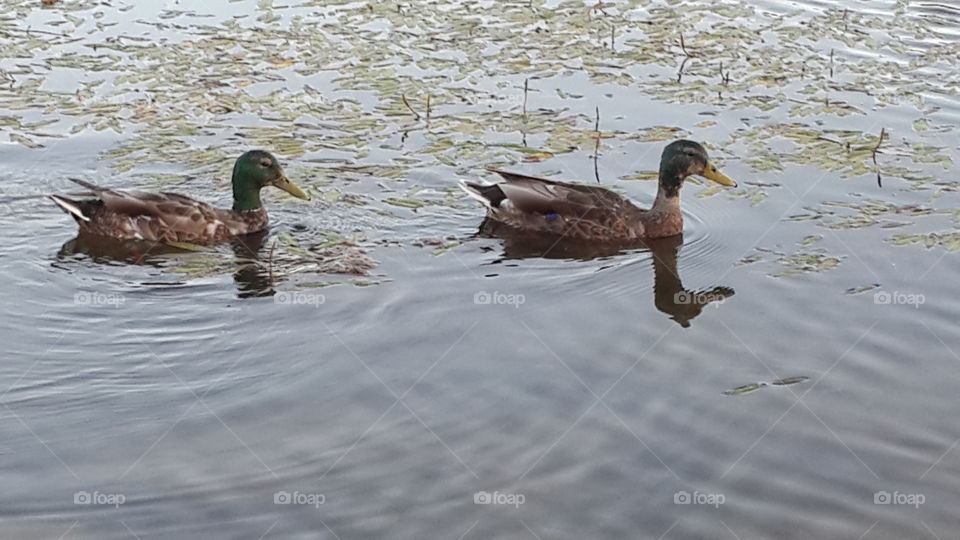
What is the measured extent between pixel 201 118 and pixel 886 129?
593 cm

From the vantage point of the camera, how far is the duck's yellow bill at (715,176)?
10594mm

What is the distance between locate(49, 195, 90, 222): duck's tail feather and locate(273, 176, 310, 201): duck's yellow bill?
4.62 feet

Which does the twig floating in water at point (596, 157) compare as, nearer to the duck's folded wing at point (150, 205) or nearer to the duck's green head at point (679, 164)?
the duck's green head at point (679, 164)

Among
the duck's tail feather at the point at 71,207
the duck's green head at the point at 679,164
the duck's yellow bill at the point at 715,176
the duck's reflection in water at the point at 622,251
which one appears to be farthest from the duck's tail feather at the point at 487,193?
the duck's tail feather at the point at 71,207

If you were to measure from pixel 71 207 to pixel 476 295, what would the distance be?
3.16 m

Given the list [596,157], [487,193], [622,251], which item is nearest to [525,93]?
[596,157]

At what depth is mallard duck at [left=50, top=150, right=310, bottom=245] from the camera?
10.1 meters

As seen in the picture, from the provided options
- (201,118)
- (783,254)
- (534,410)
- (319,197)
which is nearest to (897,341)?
(783,254)

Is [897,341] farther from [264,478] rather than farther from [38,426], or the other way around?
[38,426]

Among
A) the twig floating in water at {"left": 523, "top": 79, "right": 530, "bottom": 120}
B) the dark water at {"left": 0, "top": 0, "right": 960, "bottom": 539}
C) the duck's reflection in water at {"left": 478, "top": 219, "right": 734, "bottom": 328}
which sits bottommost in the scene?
the duck's reflection in water at {"left": 478, "top": 219, "right": 734, "bottom": 328}

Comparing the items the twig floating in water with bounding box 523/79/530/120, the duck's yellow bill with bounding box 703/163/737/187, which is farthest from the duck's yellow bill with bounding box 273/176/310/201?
the duck's yellow bill with bounding box 703/163/737/187

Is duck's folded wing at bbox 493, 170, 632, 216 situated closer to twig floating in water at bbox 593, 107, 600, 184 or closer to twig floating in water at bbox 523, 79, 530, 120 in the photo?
twig floating in water at bbox 593, 107, 600, 184

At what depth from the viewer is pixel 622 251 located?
10.3 m

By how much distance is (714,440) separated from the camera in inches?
282
